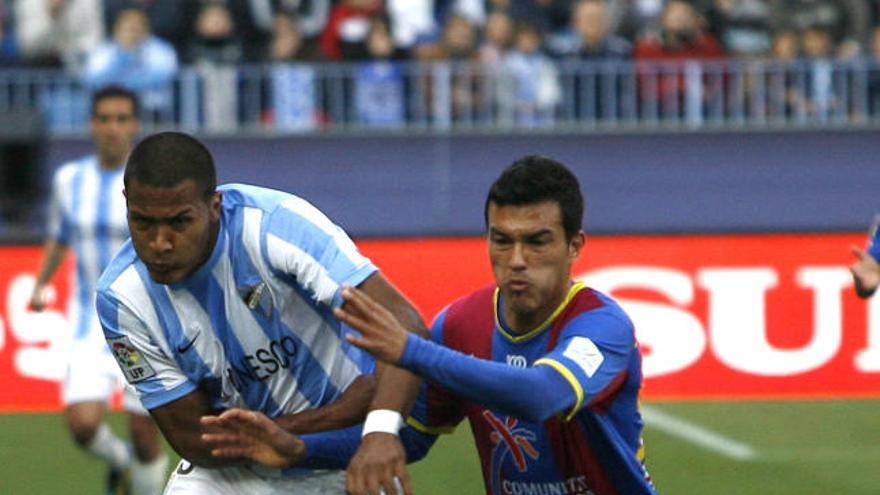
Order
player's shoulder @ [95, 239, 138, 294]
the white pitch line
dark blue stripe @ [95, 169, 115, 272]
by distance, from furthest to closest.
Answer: the white pitch line
dark blue stripe @ [95, 169, 115, 272]
player's shoulder @ [95, 239, 138, 294]

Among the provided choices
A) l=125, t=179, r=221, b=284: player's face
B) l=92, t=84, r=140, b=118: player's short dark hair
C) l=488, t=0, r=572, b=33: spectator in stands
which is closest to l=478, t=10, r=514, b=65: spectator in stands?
l=488, t=0, r=572, b=33: spectator in stands

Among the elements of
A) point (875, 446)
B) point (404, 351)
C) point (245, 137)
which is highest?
point (404, 351)

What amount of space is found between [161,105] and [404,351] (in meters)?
11.4

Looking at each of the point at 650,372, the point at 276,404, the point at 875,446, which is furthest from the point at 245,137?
the point at 276,404

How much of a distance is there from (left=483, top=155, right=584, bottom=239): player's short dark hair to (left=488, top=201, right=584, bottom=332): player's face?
17 mm

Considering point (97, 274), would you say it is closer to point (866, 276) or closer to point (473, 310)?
point (866, 276)

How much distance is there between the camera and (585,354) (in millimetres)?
4914

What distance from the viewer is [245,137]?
16156 millimetres

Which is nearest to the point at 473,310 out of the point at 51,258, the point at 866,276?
the point at 866,276

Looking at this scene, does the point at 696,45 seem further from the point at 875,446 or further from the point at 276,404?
the point at 276,404

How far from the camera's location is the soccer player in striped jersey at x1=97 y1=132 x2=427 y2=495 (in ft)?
17.0

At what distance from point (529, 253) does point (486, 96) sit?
37.2ft

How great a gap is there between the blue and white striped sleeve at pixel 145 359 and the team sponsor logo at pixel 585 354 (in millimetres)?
1178

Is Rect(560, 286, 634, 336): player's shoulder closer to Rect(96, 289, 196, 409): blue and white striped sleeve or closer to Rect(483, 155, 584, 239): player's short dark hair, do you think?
Rect(483, 155, 584, 239): player's short dark hair
